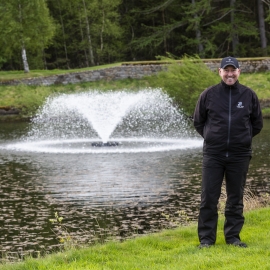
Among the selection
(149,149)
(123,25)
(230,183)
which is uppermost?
(123,25)

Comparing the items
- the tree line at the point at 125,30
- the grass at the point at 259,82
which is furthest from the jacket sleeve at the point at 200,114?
the tree line at the point at 125,30

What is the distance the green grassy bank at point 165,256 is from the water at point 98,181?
2347mm

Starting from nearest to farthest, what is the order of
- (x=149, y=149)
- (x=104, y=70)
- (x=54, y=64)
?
1. (x=149, y=149)
2. (x=104, y=70)
3. (x=54, y=64)

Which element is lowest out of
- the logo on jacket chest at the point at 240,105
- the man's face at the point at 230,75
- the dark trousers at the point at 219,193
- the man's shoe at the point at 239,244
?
the man's shoe at the point at 239,244

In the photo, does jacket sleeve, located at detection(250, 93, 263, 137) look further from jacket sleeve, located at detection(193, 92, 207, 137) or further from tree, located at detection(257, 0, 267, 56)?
tree, located at detection(257, 0, 267, 56)

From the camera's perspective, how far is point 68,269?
21.9ft

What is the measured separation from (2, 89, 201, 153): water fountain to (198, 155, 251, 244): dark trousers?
1588 cm

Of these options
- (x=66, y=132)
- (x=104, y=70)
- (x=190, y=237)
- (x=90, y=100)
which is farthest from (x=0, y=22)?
(x=190, y=237)

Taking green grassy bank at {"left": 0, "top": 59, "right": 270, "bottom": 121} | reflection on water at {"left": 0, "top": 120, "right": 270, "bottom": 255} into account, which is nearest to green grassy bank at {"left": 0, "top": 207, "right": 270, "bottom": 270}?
reflection on water at {"left": 0, "top": 120, "right": 270, "bottom": 255}

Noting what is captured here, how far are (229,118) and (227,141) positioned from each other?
0.28 metres

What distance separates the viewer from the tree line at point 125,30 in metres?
46.5

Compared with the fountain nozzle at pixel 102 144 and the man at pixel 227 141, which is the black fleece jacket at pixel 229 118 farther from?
the fountain nozzle at pixel 102 144

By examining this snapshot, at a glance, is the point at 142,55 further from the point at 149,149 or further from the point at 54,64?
the point at 149,149

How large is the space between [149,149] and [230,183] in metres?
16.3
